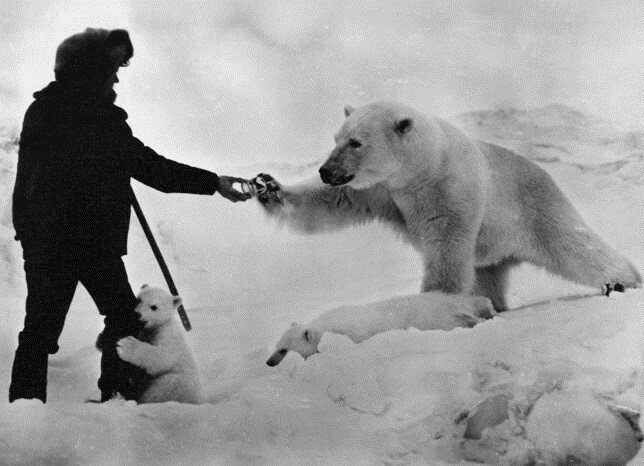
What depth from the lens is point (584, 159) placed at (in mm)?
3074

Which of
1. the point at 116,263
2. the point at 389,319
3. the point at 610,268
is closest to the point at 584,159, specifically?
the point at 610,268

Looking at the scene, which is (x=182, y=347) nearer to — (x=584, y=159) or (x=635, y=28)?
(x=584, y=159)

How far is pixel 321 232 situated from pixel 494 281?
2.40 feet

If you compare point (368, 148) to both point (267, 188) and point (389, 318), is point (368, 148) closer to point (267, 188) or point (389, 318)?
point (267, 188)

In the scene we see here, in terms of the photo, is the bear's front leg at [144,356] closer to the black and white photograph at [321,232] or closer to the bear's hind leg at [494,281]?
the black and white photograph at [321,232]

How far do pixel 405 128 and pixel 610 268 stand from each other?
0.95 meters

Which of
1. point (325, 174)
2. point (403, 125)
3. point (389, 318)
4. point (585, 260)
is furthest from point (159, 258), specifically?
point (585, 260)

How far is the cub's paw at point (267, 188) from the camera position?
278cm

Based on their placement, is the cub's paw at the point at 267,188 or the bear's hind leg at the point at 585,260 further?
the bear's hind leg at the point at 585,260

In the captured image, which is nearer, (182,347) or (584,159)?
(182,347)

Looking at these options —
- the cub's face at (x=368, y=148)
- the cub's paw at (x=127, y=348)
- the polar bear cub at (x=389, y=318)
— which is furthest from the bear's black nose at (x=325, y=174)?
the cub's paw at (x=127, y=348)

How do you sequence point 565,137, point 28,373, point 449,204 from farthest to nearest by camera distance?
point 565,137 → point 449,204 → point 28,373

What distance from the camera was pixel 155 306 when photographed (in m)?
2.35

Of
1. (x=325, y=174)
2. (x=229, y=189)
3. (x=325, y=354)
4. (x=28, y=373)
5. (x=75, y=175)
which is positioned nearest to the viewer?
(x=28, y=373)
